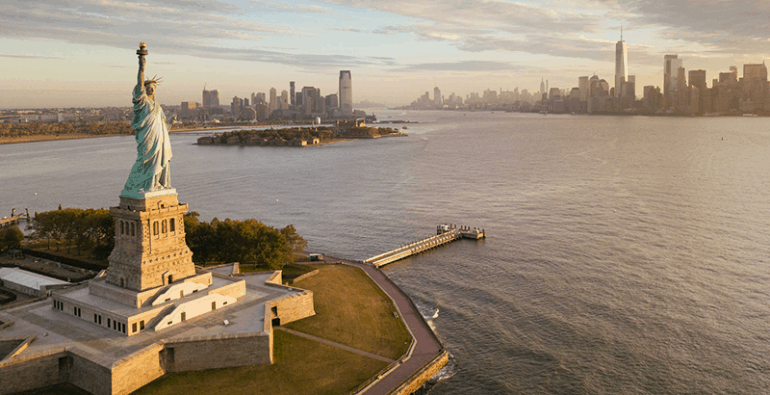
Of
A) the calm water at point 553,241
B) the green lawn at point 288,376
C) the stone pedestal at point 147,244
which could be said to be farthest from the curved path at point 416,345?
the stone pedestal at point 147,244

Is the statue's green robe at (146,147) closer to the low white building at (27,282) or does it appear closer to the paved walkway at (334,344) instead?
the paved walkway at (334,344)

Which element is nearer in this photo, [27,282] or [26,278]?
[27,282]

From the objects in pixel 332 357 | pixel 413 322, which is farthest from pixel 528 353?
pixel 332 357

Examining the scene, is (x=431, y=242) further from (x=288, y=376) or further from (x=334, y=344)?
(x=288, y=376)

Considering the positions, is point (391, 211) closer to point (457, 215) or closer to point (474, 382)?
point (457, 215)

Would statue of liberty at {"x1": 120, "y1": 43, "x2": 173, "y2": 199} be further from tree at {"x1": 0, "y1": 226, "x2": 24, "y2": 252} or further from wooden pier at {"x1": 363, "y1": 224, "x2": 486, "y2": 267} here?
tree at {"x1": 0, "y1": 226, "x2": 24, "y2": 252}

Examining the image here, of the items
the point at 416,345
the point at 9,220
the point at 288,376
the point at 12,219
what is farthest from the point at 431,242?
the point at 9,220

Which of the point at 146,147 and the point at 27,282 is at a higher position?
the point at 146,147
